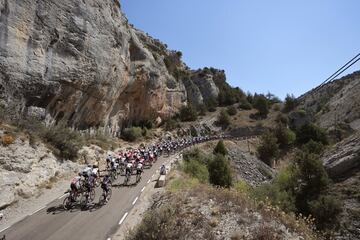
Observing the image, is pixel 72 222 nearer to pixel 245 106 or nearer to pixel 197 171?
pixel 197 171

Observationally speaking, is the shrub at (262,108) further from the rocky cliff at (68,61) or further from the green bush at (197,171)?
the green bush at (197,171)

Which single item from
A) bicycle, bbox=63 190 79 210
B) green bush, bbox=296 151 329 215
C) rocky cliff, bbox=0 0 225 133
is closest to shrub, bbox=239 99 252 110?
rocky cliff, bbox=0 0 225 133

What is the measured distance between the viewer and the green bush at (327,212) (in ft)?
80.5

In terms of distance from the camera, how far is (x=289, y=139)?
2613 inches

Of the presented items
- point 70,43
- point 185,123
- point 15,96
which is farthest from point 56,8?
point 185,123

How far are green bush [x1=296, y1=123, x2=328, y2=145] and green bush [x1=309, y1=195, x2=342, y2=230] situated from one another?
37.8 m

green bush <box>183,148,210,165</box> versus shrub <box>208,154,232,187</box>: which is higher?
green bush <box>183,148,210,165</box>

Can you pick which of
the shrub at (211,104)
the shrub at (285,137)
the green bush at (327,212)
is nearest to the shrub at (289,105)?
the shrub at (211,104)

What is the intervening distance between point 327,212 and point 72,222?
19279mm

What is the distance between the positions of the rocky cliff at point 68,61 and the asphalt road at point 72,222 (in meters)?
11.5

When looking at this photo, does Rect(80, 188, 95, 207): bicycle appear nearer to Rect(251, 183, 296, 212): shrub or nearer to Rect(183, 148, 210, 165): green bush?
Rect(251, 183, 296, 212): shrub

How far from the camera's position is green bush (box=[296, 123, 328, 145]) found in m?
60.9

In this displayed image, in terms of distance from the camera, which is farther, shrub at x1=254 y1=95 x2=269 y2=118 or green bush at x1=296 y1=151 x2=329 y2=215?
shrub at x1=254 y1=95 x2=269 y2=118

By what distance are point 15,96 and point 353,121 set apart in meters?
55.7
